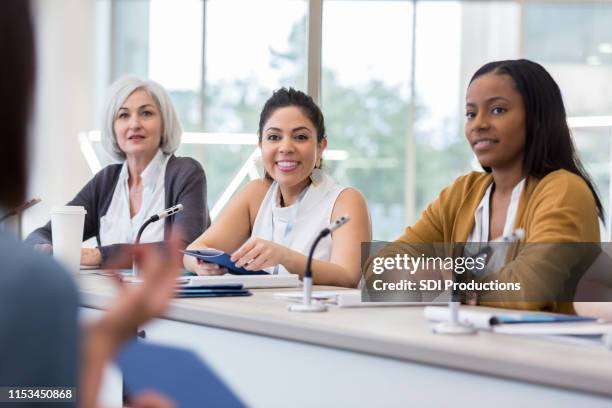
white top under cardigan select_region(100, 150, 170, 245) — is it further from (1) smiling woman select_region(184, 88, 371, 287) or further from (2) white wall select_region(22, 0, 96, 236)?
(2) white wall select_region(22, 0, 96, 236)

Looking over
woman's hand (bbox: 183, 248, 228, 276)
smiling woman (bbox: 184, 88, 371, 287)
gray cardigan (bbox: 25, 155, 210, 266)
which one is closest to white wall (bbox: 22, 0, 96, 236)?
gray cardigan (bbox: 25, 155, 210, 266)

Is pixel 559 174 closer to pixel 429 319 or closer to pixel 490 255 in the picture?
pixel 490 255

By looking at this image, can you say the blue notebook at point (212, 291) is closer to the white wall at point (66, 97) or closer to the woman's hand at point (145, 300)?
the woman's hand at point (145, 300)

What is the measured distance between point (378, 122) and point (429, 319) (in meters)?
7.87

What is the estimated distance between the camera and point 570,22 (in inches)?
315

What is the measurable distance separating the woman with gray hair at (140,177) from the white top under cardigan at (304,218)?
0.35 metres

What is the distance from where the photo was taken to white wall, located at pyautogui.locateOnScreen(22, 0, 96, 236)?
663 centimetres

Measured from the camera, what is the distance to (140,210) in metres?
3.32

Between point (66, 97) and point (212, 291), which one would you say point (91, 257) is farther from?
point (66, 97)

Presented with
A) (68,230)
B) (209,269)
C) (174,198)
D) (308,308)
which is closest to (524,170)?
(308,308)

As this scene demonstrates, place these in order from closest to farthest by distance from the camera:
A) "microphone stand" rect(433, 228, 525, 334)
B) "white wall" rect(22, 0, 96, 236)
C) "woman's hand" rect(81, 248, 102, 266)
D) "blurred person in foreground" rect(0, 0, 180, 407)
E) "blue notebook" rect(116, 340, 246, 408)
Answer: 1. "blurred person in foreground" rect(0, 0, 180, 407)
2. "blue notebook" rect(116, 340, 246, 408)
3. "microphone stand" rect(433, 228, 525, 334)
4. "woman's hand" rect(81, 248, 102, 266)
5. "white wall" rect(22, 0, 96, 236)

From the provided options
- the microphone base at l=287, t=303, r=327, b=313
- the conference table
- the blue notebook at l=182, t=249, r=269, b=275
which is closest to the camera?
the conference table

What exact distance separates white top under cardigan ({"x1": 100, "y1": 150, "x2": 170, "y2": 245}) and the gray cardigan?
0.10 feet

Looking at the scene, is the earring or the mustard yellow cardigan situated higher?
the earring
